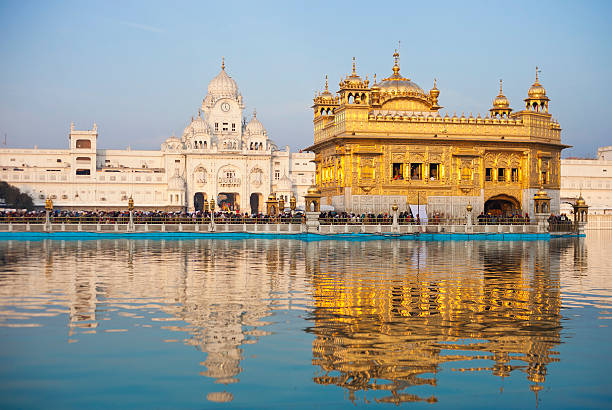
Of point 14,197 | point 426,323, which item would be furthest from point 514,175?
point 14,197

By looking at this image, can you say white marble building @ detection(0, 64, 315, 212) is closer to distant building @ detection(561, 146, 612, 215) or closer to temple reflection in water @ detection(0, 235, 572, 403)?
distant building @ detection(561, 146, 612, 215)

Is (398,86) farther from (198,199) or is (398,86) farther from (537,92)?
(198,199)

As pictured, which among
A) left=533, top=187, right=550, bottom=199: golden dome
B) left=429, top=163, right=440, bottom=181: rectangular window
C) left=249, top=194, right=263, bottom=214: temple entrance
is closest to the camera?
left=533, top=187, right=550, bottom=199: golden dome

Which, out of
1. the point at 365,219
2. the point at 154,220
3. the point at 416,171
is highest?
the point at 416,171

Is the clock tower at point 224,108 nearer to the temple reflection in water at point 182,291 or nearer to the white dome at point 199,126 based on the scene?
the white dome at point 199,126

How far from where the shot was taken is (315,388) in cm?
694

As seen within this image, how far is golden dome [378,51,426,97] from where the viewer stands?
4319 cm

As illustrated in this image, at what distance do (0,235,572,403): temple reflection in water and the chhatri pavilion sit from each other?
56.0ft

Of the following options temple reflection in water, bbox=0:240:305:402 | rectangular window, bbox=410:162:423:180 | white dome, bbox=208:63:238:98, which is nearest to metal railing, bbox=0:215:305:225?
rectangular window, bbox=410:162:423:180

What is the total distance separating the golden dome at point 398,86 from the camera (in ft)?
142

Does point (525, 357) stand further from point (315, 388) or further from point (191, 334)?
point (191, 334)

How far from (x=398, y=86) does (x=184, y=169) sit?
49752 millimetres

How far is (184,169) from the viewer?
291ft

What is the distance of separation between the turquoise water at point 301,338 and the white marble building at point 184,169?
7083 centimetres
